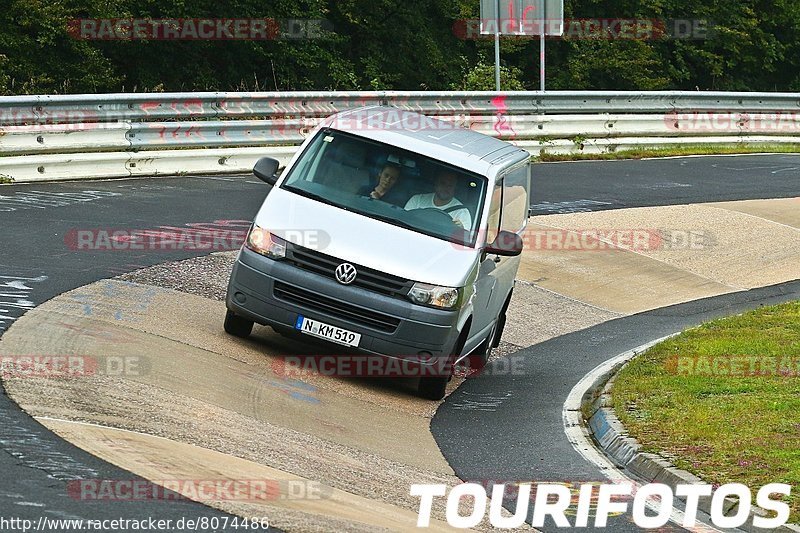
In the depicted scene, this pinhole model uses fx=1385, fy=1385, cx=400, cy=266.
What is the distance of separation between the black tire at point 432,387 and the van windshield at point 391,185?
43.8 inches

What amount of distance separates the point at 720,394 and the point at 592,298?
524cm

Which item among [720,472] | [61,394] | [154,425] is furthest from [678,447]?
[61,394]

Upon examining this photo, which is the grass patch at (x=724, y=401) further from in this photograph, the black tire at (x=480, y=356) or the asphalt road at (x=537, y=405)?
the black tire at (x=480, y=356)

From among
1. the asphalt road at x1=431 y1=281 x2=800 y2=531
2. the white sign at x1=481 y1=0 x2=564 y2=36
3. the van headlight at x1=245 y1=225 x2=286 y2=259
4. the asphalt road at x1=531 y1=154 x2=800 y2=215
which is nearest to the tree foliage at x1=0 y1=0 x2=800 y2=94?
the white sign at x1=481 y1=0 x2=564 y2=36

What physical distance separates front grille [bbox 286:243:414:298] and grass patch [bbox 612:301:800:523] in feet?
6.33

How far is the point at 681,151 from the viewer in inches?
1094

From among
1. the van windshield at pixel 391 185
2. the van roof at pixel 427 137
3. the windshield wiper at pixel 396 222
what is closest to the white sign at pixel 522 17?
the van roof at pixel 427 137

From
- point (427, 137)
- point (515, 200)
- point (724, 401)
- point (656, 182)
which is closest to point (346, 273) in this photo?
point (427, 137)

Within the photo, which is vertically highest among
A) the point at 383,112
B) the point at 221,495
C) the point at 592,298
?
the point at 383,112

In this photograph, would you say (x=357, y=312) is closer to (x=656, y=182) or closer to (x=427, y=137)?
(x=427, y=137)

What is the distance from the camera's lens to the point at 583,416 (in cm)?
1106

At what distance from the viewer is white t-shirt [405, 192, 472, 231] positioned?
1125 centimetres

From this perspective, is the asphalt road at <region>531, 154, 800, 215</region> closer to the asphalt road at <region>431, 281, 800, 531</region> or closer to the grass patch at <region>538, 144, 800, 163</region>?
the grass patch at <region>538, 144, 800, 163</region>

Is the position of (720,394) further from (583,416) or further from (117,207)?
(117,207)
